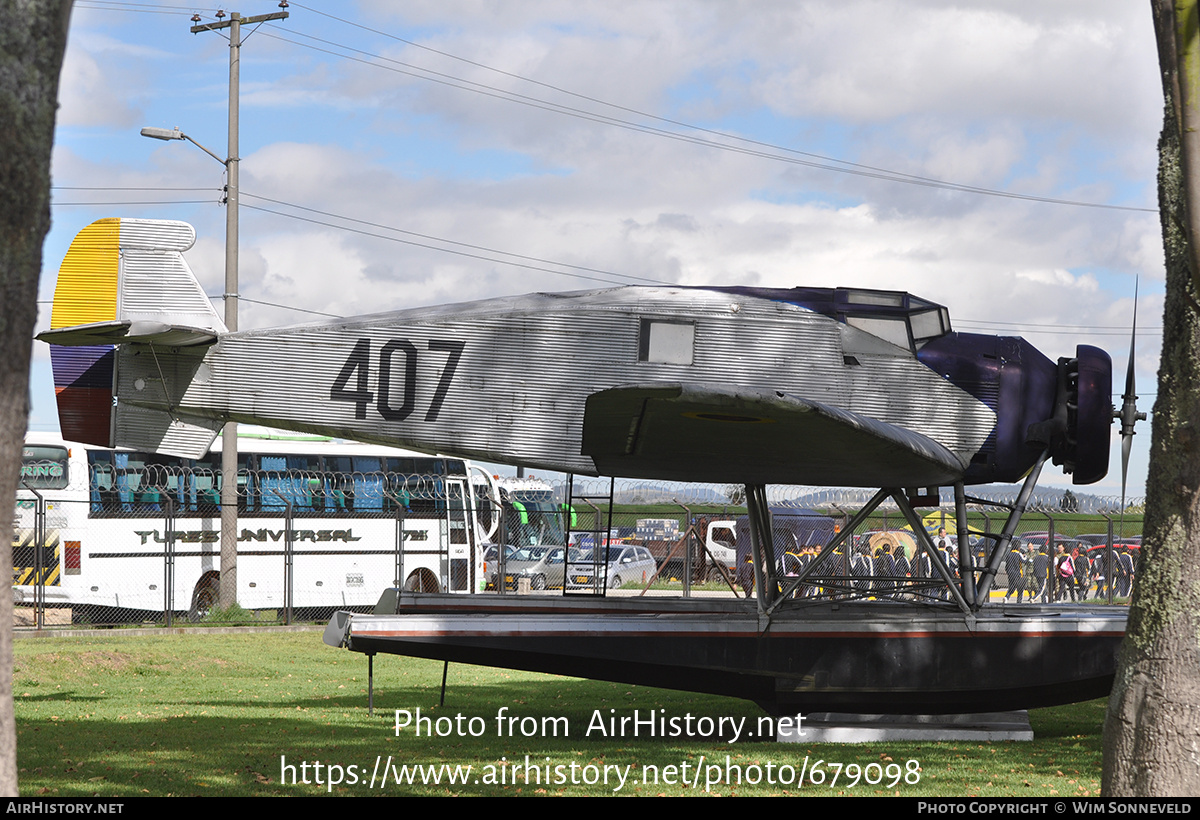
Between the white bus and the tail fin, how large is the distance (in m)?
9.05

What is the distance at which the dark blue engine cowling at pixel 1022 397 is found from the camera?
9703 mm

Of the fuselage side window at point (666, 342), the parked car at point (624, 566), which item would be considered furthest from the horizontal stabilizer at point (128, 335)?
the parked car at point (624, 566)

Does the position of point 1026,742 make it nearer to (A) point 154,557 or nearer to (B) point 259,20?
(A) point 154,557

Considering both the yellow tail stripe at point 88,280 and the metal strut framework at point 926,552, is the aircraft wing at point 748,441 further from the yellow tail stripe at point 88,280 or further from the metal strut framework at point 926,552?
the yellow tail stripe at point 88,280

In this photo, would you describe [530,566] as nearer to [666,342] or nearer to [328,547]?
[328,547]

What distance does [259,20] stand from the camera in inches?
880

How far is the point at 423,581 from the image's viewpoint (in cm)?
2266

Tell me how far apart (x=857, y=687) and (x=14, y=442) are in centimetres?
736

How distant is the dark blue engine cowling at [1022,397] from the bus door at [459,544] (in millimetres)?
14567

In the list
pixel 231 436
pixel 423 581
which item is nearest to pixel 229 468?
pixel 231 436

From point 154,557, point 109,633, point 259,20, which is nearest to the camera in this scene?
point 109,633

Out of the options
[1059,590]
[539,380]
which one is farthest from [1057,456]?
[1059,590]

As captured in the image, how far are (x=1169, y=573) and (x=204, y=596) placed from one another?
64.3ft

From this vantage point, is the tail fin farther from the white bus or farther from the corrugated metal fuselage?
the white bus
